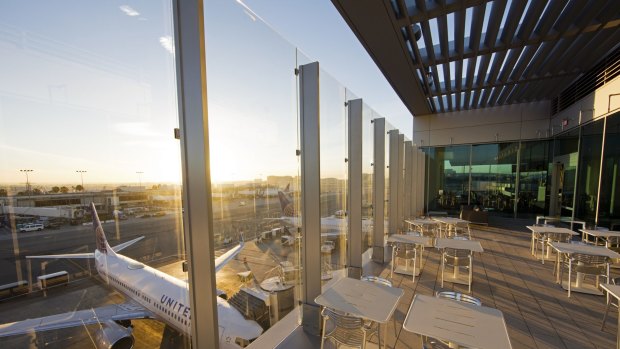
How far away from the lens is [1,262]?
118 centimetres

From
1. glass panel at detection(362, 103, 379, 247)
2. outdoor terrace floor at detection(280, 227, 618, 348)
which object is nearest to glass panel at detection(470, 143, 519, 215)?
outdoor terrace floor at detection(280, 227, 618, 348)

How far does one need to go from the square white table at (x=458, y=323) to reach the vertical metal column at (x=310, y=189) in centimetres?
125

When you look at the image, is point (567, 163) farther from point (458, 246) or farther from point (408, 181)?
point (458, 246)

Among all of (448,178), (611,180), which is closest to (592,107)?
(611,180)

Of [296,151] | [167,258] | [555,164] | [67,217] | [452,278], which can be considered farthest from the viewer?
[555,164]

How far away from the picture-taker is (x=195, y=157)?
1.52 m

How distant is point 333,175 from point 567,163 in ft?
32.5

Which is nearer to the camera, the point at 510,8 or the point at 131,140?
the point at 131,140

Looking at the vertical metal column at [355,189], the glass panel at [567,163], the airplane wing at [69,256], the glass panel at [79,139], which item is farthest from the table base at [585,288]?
the airplane wing at [69,256]

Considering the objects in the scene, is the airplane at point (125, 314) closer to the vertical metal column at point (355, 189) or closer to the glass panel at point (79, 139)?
the glass panel at point (79, 139)

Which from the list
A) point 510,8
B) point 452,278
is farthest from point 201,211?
point 510,8

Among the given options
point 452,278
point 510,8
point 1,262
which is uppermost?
point 510,8

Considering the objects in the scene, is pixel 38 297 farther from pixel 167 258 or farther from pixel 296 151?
pixel 296 151

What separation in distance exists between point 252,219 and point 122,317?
3.43 meters
